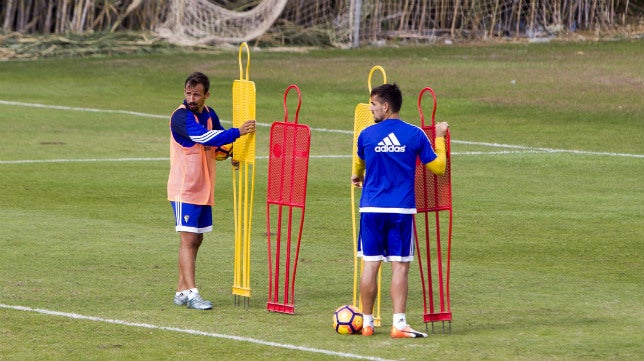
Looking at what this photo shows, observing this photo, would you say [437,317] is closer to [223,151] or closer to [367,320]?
[367,320]

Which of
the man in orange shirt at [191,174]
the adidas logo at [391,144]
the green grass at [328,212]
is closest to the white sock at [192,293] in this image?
the man in orange shirt at [191,174]

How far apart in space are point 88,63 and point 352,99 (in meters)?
8.31

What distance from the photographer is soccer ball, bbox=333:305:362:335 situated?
10.0m

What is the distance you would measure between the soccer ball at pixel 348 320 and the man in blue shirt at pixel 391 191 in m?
0.06

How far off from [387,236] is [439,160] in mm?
657

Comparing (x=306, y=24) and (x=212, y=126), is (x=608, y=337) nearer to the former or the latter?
(x=212, y=126)

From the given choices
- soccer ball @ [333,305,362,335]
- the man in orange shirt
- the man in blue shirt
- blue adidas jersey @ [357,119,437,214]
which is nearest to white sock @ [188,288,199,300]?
the man in orange shirt

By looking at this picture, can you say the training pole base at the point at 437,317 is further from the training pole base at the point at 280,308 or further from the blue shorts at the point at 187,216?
the blue shorts at the point at 187,216

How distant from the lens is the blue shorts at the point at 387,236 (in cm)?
997

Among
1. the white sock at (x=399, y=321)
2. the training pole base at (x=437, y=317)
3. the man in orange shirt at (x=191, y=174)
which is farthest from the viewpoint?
the man in orange shirt at (x=191, y=174)

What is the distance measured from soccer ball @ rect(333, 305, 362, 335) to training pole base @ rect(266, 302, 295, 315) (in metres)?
0.72

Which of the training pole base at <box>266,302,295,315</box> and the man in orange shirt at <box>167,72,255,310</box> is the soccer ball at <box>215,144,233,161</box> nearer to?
the man in orange shirt at <box>167,72,255,310</box>

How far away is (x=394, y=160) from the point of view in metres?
9.89

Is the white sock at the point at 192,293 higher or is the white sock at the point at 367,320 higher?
the white sock at the point at 367,320
